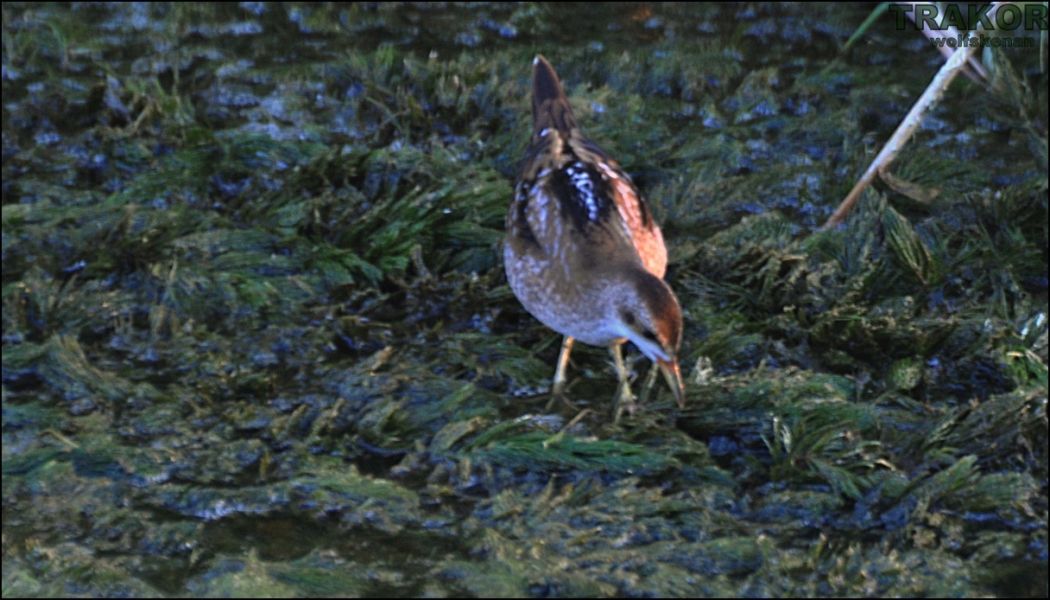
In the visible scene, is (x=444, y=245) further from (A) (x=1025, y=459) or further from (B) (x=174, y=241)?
(A) (x=1025, y=459)

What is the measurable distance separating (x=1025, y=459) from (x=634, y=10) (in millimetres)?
4642

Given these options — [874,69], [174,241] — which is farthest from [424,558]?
[874,69]

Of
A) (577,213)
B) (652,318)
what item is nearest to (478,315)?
(577,213)

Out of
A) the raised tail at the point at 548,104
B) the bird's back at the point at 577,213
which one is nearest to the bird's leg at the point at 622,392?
the bird's back at the point at 577,213

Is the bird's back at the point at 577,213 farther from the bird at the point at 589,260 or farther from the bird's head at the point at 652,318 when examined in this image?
the bird's head at the point at 652,318

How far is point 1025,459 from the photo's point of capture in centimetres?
493

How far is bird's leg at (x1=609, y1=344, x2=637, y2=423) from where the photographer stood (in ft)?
17.3

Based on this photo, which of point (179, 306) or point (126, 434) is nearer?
point (126, 434)

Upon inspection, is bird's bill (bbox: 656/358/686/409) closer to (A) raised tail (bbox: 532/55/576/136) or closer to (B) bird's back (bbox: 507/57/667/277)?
(B) bird's back (bbox: 507/57/667/277)

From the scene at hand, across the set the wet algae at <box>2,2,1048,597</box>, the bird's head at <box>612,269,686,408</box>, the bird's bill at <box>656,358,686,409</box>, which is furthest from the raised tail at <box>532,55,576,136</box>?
the bird's bill at <box>656,358,686,409</box>

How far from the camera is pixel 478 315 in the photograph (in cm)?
601

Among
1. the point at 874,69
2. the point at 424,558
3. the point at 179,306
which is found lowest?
the point at 424,558

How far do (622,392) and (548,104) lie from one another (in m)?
1.53

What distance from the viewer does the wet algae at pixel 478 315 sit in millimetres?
4527
